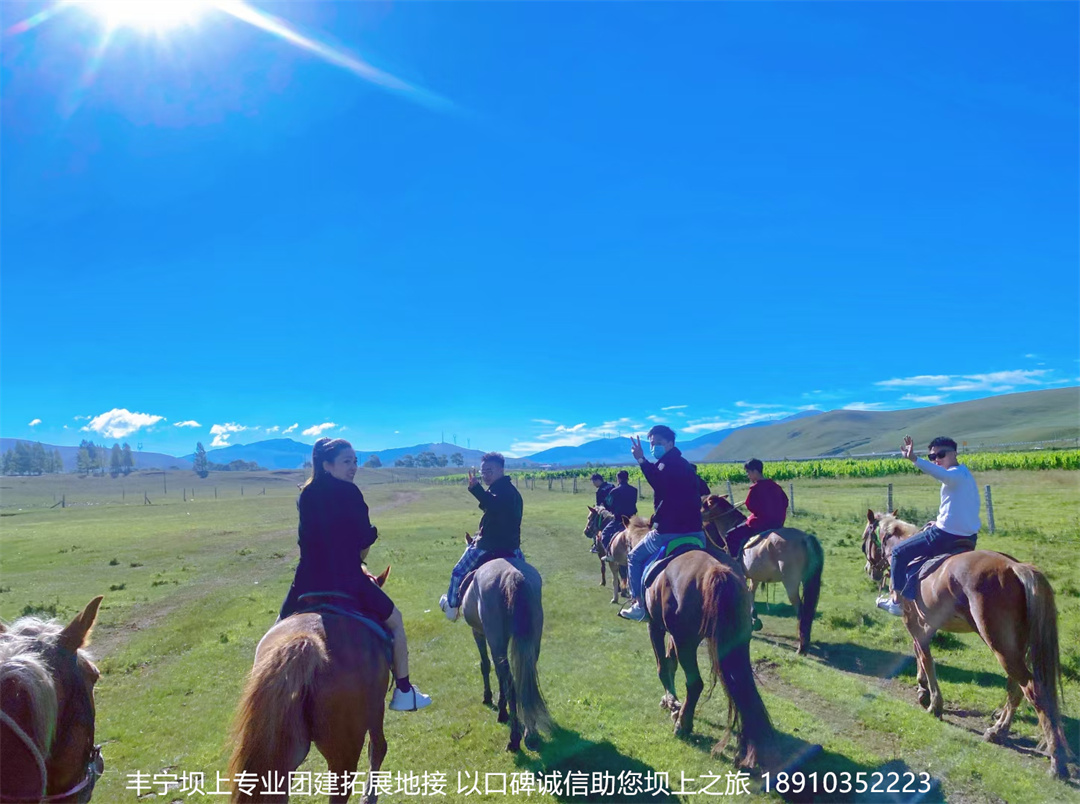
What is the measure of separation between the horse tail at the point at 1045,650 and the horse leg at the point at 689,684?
10.6 ft

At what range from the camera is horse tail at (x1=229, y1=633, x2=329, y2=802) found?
11.2 ft

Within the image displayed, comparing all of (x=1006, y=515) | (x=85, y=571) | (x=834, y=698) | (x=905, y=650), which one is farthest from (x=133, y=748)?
(x=1006, y=515)

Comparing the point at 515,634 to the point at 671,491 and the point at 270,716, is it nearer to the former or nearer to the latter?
the point at 671,491

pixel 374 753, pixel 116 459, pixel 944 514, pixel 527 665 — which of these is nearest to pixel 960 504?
pixel 944 514

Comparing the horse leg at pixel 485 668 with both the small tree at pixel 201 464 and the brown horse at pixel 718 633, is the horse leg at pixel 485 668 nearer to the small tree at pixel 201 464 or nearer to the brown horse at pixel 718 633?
the brown horse at pixel 718 633

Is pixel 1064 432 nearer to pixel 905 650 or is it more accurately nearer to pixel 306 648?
pixel 905 650

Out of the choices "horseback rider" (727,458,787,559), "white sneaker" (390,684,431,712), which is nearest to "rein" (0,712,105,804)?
"white sneaker" (390,684,431,712)

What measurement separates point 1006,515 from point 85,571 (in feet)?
114

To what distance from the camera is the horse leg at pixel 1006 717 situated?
5.96 meters

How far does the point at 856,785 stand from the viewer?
5238mm

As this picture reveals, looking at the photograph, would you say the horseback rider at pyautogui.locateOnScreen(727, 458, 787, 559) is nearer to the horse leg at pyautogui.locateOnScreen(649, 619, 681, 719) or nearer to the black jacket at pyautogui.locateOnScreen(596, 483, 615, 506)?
the black jacket at pyautogui.locateOnScreen(596, 483, 615, 506)

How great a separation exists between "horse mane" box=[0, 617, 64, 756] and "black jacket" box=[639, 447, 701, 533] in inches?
218

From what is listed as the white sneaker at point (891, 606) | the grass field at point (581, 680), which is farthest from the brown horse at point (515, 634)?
the white sneaker at point (891, 606)

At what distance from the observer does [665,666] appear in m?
7.09
